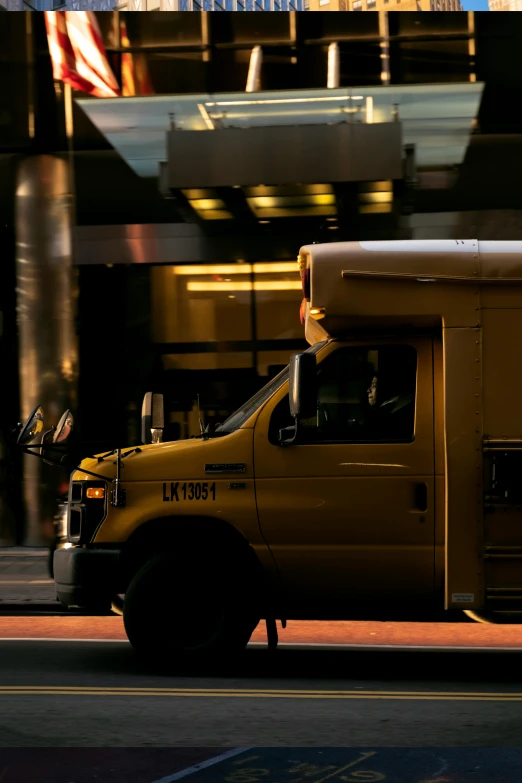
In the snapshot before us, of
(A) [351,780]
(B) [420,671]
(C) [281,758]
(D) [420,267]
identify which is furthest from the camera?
(B) [420,671]

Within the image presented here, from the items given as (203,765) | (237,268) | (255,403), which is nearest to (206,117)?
(237,268)

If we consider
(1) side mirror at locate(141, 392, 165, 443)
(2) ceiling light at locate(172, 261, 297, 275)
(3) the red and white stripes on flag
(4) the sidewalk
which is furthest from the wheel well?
(3) the red and white stripes on flag

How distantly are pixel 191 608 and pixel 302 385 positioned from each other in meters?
1.65

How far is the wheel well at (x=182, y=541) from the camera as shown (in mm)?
7641

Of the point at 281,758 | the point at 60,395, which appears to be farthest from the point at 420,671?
the point at 60,395

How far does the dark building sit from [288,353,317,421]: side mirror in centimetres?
849

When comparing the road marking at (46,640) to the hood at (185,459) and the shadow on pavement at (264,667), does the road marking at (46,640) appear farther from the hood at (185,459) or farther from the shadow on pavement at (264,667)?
the hood at (185,459)

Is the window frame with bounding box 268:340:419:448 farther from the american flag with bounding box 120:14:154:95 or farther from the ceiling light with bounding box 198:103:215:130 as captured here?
the american flag with bounding box 120:14:154:95

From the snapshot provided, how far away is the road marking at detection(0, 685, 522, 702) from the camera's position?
6.94 m

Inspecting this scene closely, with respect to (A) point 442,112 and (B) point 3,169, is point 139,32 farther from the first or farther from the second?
(A) point 442,112

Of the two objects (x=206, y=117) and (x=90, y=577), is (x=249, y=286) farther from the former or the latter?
(x=90, y=577)

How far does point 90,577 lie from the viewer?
7.70m

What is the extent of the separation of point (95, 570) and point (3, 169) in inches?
397

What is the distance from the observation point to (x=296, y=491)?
7566 millimetres
